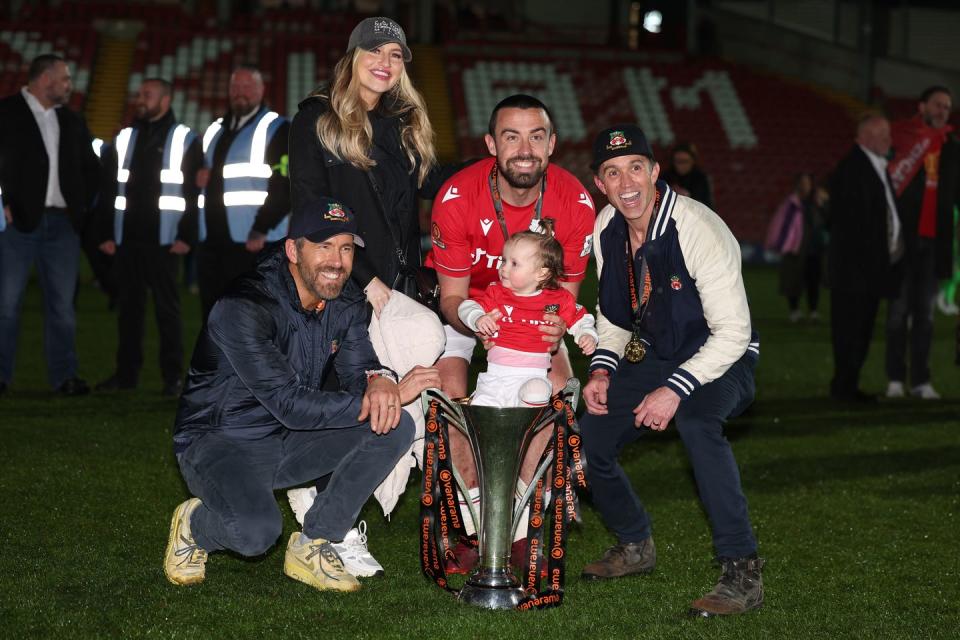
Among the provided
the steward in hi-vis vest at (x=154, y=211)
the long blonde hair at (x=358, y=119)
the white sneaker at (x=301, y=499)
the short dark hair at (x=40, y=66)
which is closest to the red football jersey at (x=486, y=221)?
the long blonde hair at (x=358, y=119)

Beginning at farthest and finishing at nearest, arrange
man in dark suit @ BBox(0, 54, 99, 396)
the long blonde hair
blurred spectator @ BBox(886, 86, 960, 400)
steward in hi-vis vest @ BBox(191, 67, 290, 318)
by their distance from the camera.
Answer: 1. blurred spectator @ BBox(886, 86, 960, 400)
2. man in dark suit @ BBox(0, 54, 99, 396)
3. steward in hi-vis vest @ BBox(191, 67, 290, 318)
4. the long blonde hair

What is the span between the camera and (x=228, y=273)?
7867mm

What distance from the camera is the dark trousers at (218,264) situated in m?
7.82

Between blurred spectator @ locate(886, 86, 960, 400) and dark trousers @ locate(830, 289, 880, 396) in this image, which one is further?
blurred spectator @ locate(886, 86, 960, 400)

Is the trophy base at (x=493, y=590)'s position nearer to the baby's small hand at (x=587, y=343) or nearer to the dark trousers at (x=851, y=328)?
the baby's small hand at (x=587, y=343)

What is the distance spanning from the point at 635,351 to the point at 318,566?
1.37m

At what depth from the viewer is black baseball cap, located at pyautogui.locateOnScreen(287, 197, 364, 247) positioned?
→ 13.4 feet

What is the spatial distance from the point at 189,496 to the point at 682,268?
2.71 m

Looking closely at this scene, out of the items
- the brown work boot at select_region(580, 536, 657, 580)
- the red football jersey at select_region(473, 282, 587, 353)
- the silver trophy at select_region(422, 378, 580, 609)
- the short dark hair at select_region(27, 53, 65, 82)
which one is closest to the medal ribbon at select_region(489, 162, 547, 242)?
the red football jersey at select_region(473, 282, 587, 353)

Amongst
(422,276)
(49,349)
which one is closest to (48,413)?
(49,349)

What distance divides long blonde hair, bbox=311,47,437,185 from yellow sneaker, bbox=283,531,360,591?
1467mm

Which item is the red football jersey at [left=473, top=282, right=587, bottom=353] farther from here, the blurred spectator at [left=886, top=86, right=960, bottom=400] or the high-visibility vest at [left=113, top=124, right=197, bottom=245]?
the blurred spectator at [left=886, top=86, right=960, bottom=400]

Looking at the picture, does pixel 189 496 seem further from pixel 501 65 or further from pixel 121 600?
pixel 501 65

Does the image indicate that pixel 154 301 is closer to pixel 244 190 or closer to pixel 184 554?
pixel 244 190
